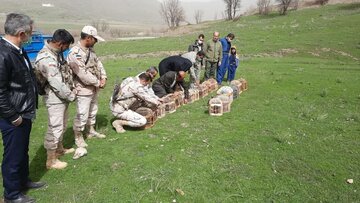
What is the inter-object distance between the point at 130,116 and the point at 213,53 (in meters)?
7.08

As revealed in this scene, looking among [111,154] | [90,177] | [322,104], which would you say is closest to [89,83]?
[111,154]

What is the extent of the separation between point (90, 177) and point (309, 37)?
3102 cm

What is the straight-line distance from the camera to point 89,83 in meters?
7.27

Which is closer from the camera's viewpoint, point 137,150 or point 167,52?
point 137,150

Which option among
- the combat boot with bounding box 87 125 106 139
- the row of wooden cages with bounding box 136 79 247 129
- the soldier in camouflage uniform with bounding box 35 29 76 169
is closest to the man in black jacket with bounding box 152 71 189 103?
the row of wooden cages with bounding box 136 79 247 129

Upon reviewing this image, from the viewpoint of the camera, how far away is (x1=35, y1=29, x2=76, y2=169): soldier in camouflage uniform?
240 inches

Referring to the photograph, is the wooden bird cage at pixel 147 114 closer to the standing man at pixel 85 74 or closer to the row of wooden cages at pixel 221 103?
the standing man at pixel 85 74

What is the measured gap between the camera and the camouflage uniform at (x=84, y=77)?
7.10m

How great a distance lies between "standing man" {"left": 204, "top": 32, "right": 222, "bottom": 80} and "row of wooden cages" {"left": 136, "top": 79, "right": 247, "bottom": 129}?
4.14ft

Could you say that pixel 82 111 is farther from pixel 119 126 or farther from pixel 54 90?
pixel 119 126

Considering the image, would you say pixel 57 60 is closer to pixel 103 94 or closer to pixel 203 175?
pixel 203 175

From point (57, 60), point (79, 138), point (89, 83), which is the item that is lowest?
point (79, 138)

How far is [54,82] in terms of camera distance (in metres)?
6.09

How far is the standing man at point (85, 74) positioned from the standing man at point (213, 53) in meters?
7.66
